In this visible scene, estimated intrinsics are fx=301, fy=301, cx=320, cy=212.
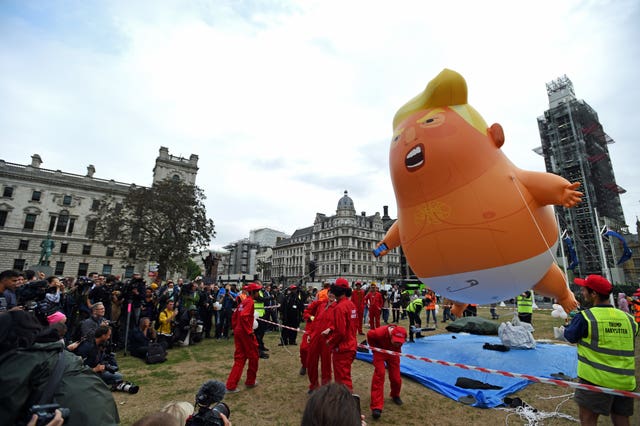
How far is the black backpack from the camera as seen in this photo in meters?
8.20

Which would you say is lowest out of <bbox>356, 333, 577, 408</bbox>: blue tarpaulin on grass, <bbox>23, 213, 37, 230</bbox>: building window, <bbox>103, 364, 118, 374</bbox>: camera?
<bbox>356, 333, 577, 408</bbox>: blue tarpaulin on grass

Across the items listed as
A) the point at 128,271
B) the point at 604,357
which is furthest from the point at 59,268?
the point at 604,357

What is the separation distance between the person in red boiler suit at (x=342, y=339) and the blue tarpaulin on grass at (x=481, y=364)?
7.87ft

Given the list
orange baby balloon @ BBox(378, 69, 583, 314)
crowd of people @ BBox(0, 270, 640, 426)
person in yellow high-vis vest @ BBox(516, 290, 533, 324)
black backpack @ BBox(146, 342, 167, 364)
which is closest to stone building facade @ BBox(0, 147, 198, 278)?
crowd of people @ BBox(0, 270, 640, 426)

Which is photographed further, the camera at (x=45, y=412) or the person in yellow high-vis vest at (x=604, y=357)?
the person in yellow high-vis vest at (x=604, y=357)

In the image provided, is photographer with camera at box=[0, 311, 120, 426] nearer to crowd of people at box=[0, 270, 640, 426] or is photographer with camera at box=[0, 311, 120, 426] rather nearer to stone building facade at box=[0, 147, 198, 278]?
crowd of people at box=[0, 270, 640, 426]

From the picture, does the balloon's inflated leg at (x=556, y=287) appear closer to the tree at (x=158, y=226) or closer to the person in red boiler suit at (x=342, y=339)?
the person in red boiler suit at (x=342, y=339)

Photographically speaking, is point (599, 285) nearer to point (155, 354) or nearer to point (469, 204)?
point (469, 204)

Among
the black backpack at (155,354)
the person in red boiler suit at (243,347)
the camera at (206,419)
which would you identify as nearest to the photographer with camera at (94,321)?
the black backpack at (155,354)

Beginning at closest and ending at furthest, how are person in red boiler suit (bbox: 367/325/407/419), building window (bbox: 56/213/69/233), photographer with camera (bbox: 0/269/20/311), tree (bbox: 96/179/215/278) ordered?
photographer with camera (bbox: 0/269/20/311), person in red boiler suit (bbox: 367/325/407/419), tree (bbox: 96/179/215/278), building window (bbox: 56/213/69/233)

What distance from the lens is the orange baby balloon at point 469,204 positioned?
507 cm

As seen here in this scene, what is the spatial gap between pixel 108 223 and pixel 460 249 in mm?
35019

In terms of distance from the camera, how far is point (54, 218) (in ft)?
157

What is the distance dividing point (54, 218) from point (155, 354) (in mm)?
54850
